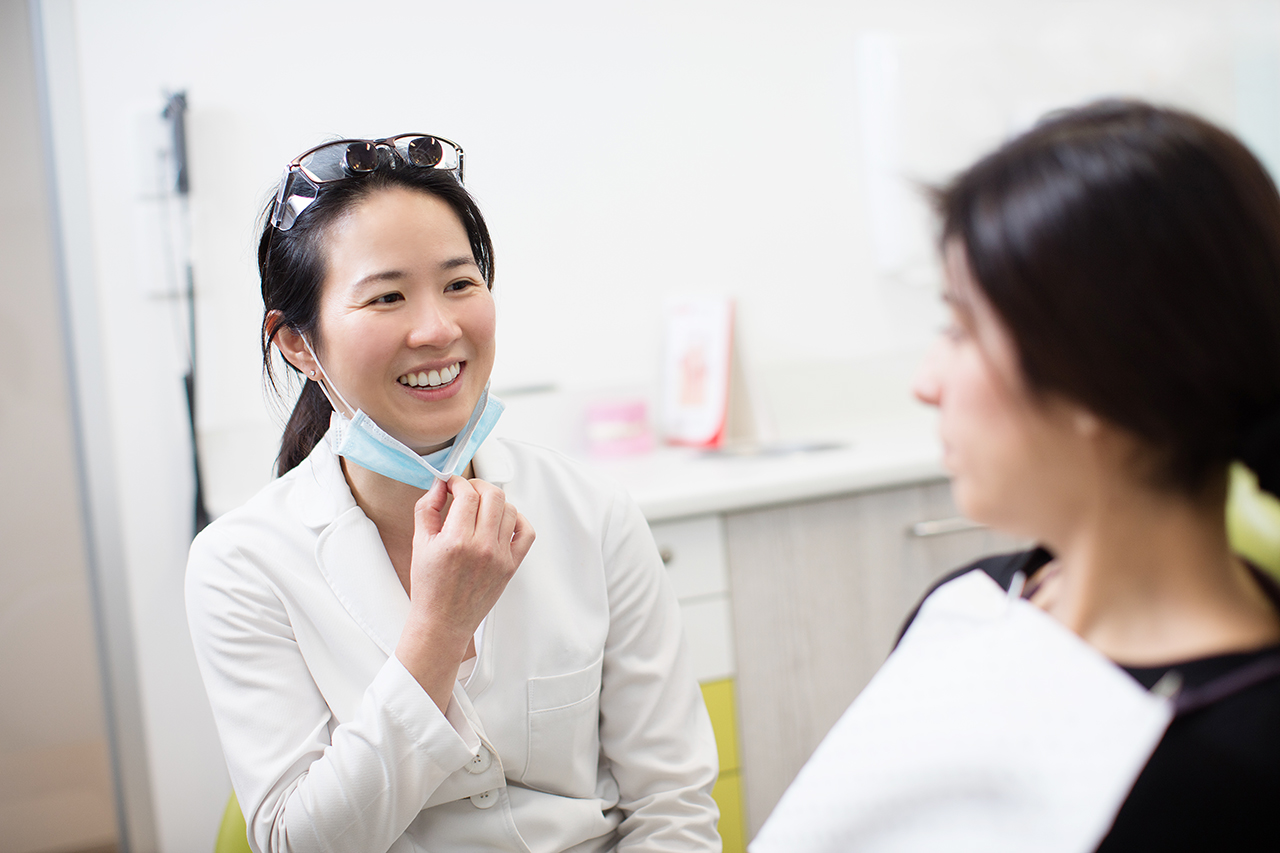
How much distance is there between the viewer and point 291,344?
42.4 inches

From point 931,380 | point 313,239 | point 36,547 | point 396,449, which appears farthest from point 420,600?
point 36,547

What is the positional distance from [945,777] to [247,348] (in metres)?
1.56

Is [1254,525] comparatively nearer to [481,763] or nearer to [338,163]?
[481,763]

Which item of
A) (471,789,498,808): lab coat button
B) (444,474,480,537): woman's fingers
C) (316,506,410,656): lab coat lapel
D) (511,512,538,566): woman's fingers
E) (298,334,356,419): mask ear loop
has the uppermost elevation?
(298,334,356,419): mask ear loop

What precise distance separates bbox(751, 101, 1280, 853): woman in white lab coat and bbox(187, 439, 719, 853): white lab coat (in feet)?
1.21

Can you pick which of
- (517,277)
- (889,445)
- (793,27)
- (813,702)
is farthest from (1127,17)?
(813,702)

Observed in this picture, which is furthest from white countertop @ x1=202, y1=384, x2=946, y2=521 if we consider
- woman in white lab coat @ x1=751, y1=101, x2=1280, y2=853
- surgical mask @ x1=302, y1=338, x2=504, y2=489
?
woman in white lab coat @ x1=751, y1=101, x2=1280, y2=853

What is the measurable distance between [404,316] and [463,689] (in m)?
0.40

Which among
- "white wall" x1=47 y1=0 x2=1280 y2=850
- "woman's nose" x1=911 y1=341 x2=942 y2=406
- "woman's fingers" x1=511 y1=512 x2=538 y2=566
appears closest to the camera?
"woman's nose" x1=911 y1=341 x2=942 y2=406

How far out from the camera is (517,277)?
2004mm

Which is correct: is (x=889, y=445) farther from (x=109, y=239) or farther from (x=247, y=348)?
(x=109, y=239)

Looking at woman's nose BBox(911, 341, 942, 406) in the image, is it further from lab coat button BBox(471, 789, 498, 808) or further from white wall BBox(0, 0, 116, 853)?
white wall BBox(0, 0, 116, 853)

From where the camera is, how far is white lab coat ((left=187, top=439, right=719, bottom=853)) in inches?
34.9

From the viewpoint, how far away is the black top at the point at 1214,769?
1.84ft
